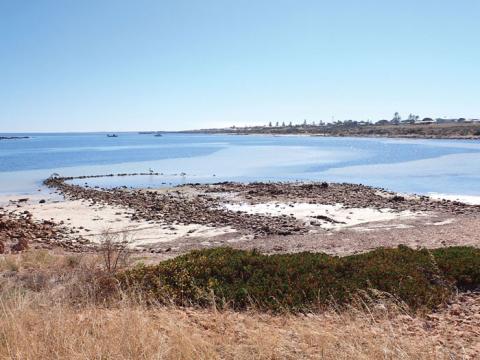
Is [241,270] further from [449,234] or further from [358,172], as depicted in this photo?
[358,172]

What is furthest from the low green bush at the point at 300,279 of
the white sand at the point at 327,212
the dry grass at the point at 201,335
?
the white sand at the point at 327,212

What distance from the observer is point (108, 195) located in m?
30.7

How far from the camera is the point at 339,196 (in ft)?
92.8

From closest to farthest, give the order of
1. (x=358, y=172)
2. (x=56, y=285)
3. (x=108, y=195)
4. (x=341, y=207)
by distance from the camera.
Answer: (x=56, y=285) → (x=341, y=207) → (x=108, y=195) → (x=358, y=172)

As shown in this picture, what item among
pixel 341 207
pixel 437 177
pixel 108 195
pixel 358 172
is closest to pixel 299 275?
pixel 341 207

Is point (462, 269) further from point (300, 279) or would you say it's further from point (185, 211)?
point (185, 211)

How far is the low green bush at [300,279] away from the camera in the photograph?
7.92 meters

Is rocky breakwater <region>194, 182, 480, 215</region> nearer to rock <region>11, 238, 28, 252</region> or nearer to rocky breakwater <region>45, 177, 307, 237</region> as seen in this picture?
rocky breakwater <region>45, 177, 307, 237</region>

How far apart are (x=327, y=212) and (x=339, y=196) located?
16.7ft

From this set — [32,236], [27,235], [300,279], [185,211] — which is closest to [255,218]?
[185,211]

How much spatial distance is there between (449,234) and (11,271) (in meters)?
14.1

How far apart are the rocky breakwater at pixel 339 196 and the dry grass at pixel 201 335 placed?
1840 cm

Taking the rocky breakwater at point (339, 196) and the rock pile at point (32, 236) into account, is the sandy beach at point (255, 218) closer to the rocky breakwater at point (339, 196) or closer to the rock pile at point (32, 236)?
the rocky breakwater at point (339, 196)

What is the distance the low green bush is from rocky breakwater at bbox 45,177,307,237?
9305 mm
